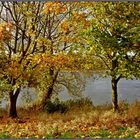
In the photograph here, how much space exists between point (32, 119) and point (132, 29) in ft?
9.78

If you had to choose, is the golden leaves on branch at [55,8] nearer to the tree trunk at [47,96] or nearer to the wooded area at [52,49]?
the wooded area at [52,49]

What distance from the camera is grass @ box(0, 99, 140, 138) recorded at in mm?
7297

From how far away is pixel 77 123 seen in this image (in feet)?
26.3

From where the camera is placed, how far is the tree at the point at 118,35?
23.8 feet

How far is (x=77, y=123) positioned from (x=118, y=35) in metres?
1.93

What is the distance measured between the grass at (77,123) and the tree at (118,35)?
0.92 m

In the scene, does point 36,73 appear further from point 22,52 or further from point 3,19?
point 3,19

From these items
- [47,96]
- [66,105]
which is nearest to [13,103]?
[47,96]

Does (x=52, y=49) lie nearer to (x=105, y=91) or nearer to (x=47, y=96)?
(x=47, y=96)

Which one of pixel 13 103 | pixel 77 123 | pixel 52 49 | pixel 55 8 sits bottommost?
pixel 77 123

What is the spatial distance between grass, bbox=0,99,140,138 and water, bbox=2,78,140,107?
0.44ft

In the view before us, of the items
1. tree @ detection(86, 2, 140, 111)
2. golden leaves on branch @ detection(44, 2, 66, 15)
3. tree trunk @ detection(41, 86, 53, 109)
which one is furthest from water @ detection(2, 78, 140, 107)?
golden leaves on branch @ detection(44, 2, 66, 15)

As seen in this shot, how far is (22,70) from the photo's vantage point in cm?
874

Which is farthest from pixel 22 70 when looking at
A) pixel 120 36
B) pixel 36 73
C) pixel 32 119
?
pixel 120 36
